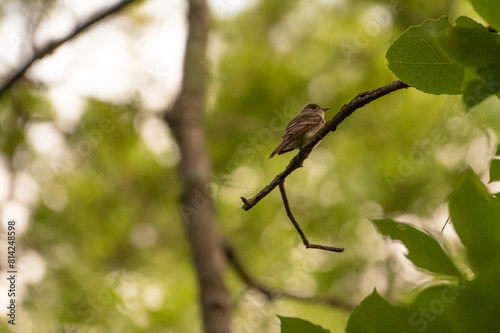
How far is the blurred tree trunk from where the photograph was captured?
10.8ft

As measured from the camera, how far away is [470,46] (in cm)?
74

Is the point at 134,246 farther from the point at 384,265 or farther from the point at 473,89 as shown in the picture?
the point at 473,89

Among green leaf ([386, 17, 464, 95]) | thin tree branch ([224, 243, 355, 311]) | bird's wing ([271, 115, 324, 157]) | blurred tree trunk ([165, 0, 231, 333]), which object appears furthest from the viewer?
thin tree branch ([224, 243, 355, 311])

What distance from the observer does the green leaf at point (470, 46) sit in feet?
2.41

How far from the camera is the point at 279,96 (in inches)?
209

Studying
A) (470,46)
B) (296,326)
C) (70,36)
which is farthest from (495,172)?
(70,36)

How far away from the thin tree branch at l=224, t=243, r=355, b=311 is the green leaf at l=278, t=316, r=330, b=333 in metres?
2.50

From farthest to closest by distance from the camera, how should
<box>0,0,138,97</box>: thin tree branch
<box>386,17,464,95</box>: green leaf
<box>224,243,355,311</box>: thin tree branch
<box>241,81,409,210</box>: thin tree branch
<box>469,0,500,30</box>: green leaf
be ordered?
<box>224,243,355,311</box>: thin tree branch, <box>0,0,138,97</box>: thin tree branch, <box>241,81,409,210</box>: thin tree branch, <box>386,17,464,95</box>: green leaf, <box>469,0,500,30</box>: green leaf

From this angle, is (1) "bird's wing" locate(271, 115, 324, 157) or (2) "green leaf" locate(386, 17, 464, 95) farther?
(1) "bird's wing" locate(271, 115, 324, 157)
